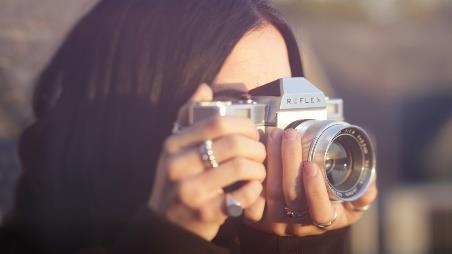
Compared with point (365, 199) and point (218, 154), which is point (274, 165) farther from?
point (365, 199)

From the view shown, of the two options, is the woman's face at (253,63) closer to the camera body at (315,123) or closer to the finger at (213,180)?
the camera body at (315,123)

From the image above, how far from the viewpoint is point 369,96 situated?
1.94 m

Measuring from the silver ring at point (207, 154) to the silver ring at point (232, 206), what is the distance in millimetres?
29

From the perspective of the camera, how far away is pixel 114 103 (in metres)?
0.58

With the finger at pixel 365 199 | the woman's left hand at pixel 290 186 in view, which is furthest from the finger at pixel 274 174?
the finger at pixel 365 199

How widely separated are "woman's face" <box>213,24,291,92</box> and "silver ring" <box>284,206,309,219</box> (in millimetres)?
124

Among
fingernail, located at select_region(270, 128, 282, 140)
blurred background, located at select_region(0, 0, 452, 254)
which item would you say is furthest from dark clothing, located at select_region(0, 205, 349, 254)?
blurred background, located at select_region(0, 0, 452, 254)

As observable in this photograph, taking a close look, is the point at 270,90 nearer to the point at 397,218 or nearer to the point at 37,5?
the point at 37,5

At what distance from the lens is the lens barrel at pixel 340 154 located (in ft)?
1.81

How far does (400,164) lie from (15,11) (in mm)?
1694

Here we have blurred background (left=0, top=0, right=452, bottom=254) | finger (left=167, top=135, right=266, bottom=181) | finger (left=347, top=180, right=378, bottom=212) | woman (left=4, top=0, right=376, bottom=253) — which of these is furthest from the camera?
blurred background (left=0, top=0, right=452, bottom=254)

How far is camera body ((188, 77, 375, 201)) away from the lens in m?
0.53

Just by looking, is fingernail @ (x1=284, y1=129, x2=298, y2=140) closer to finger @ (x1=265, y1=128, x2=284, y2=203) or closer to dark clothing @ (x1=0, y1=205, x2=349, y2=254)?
finger @ (x1=265, y1=128, x2=284, y2=203)

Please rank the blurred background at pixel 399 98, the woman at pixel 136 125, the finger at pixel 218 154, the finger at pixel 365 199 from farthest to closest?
the blurred background at pixel 399 98 < the finger at pixel 365 199 < the woman at pixel 136 125 < the finger at pixel 218 154
